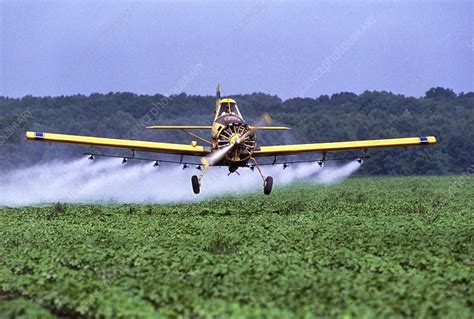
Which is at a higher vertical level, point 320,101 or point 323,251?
point 320,101

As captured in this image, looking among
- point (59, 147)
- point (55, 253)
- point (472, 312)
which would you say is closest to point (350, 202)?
point (55, 253)

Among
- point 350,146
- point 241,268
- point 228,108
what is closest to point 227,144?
point 228,108

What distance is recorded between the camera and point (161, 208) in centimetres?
3384

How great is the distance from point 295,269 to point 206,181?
117ft

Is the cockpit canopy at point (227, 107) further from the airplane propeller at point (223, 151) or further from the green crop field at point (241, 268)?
the green crop field at point (241, 268)

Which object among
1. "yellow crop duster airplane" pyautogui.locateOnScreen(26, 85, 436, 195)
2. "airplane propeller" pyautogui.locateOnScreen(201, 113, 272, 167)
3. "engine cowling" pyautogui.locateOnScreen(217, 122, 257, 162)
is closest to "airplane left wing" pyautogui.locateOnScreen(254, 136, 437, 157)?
"yellow crop duster airplane" pyautogui.locateOnScreen(26, 85, 436, 195)

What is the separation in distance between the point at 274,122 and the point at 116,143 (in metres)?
93.4

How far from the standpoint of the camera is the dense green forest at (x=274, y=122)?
93250 millimetres

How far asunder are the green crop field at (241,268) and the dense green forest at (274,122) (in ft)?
159

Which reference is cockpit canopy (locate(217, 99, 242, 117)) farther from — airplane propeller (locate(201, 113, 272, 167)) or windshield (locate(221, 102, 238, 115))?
airplane propeller (locate(201, 113, 272, 167))

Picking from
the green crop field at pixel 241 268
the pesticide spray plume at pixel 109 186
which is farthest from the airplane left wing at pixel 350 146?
the green crop field at pixel 241 268

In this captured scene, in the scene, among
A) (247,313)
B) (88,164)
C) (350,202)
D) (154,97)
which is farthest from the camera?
(154,97)

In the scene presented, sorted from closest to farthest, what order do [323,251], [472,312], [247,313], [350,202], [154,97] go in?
[247,313] < [472,312] < [323,251] < [350,202] < [154,97]

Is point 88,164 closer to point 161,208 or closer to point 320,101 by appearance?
point 161,208
